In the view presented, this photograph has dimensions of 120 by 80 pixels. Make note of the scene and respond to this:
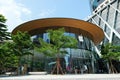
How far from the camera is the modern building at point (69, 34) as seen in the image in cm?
3356

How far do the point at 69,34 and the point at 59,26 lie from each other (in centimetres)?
202

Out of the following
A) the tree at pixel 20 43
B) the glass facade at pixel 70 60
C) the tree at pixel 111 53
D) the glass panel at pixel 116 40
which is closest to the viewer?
the tree at pixel 20 43

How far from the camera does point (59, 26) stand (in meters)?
34.8

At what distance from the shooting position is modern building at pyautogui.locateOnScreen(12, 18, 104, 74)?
33562mm

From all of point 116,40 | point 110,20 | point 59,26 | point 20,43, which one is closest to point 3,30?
point 20,43

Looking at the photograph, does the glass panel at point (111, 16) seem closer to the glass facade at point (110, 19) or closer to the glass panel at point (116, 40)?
the glass facade at point (110, 19)

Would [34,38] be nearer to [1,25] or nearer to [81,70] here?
[81,70]

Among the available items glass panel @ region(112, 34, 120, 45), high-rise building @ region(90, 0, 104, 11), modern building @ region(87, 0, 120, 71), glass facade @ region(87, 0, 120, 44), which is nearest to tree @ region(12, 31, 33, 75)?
modern building @ region(87, 0, 120, 71)

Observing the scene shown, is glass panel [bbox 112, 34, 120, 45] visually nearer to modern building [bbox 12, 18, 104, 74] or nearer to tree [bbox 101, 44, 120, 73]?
tree [bbox 101, 44, 120, 73]

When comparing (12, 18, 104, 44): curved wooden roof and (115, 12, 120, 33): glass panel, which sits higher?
(115, 12, 120, 33): glass panel

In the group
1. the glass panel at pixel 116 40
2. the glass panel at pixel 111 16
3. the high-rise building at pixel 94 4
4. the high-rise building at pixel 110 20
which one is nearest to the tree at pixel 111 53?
the glass panel at pixel 116 40

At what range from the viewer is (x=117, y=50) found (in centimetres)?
3856

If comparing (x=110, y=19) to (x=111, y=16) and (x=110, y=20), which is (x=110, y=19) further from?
(x=111, y=16)

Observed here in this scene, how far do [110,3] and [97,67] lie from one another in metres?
28.4
